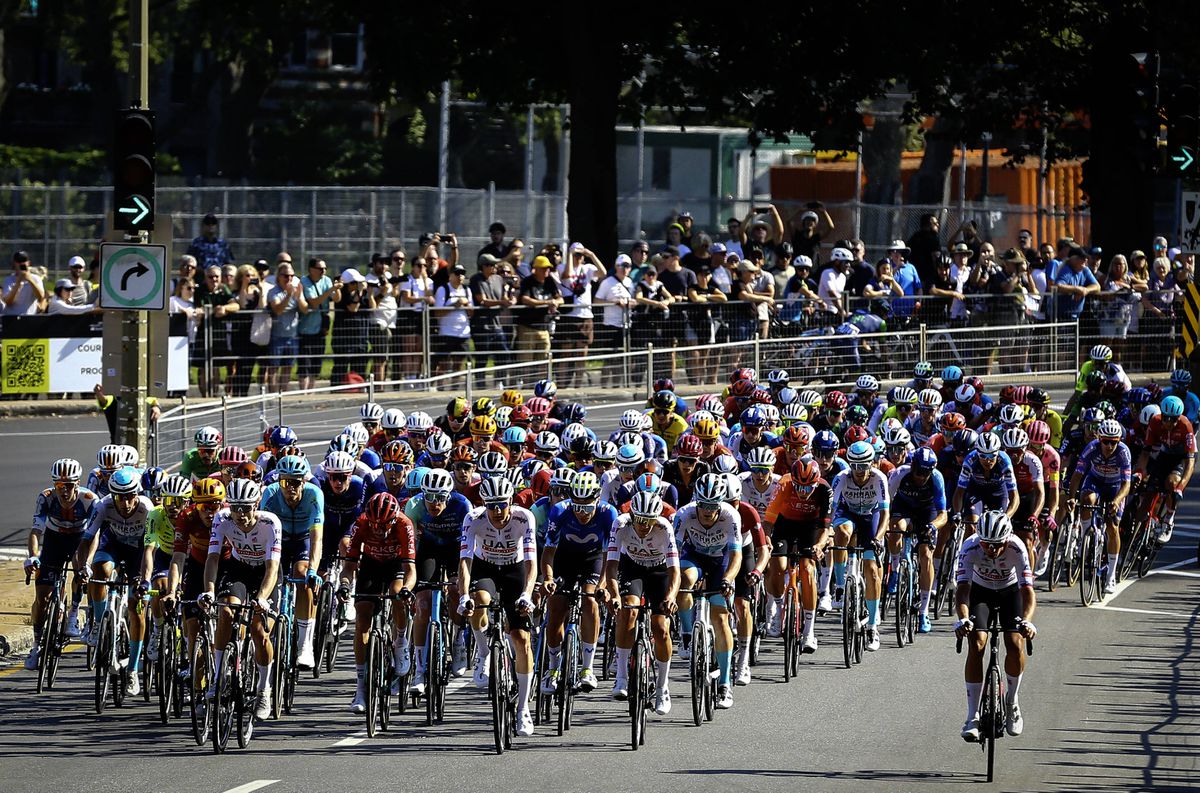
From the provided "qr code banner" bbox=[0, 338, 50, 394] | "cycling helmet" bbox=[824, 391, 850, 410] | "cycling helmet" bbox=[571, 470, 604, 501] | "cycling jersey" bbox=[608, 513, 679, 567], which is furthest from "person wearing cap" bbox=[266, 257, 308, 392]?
"cycling jersey" bbox=[608, 513, 679, 567]

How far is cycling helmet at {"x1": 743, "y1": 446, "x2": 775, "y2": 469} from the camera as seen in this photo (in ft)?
58.2

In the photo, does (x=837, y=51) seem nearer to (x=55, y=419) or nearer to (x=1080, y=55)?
(x=1080, y=55)

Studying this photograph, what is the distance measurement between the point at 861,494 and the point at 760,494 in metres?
0.91

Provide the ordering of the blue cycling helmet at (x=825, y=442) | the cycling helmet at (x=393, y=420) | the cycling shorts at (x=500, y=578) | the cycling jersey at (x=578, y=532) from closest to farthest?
the cycling shorts at (x=500, y=578) < the cycling jersey at (x=578, y=532) < the blue cycling helmet at (x=825, y=442) < the cycling helmet at (x=393, y=420)

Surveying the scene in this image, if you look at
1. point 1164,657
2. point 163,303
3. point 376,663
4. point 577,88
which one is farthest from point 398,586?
point 577,88

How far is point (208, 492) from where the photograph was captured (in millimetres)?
14781

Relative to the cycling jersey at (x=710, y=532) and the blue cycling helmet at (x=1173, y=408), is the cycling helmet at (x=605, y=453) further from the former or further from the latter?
the blue cycling helmet at (x=1173, y=408)

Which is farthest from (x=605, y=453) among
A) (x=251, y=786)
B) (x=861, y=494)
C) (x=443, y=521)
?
(x=251, y=786)

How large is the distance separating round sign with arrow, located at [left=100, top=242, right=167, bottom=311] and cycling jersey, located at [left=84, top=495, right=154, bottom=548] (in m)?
1.87

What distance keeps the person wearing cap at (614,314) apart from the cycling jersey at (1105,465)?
8.30 m

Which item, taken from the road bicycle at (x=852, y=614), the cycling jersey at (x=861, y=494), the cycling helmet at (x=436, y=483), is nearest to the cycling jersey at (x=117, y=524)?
the cycling helmet at (x=436, y=483)

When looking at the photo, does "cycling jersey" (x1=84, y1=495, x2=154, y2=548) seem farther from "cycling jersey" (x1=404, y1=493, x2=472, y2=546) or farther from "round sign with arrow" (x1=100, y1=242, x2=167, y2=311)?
"cycling jersey" (x1=404, y1=493, x2=472, y2=546)

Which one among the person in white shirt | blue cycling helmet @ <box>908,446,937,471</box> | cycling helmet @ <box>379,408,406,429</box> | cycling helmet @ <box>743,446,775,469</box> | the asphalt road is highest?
the person in white shirt

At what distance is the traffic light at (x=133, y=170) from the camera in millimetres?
16625
